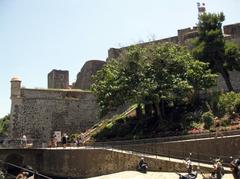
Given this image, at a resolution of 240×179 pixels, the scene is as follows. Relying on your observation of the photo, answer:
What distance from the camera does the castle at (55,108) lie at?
142ft

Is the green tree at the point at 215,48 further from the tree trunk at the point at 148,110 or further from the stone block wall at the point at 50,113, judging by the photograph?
the stone block wall at the point at 50,113

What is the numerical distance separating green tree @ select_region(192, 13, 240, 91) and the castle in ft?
10.9

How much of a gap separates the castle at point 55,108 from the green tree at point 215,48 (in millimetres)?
3332

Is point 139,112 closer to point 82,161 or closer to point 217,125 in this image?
point 82,161

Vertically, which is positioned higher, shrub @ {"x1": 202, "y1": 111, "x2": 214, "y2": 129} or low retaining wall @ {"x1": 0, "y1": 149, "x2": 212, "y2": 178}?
shrub @ {"x1": 202, "y1": 111, "x2": 214, "y2": 129}

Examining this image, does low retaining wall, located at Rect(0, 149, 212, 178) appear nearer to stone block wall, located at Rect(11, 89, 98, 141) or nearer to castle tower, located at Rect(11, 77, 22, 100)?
stone block wall, located at Rect(11, 89, 98, 141)

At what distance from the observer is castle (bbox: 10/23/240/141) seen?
43281mm

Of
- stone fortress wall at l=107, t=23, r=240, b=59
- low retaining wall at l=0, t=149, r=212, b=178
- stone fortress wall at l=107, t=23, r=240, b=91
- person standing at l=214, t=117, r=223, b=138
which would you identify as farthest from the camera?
stone fortress wall at l=107, t=23, r=240, b=59

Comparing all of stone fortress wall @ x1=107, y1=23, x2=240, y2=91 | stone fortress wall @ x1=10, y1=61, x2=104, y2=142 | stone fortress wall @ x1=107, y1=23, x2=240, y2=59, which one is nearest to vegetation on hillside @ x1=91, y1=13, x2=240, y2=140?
stone fortress wall @ x1=107, y1=23, x2=240, y2=91

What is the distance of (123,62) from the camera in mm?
36188

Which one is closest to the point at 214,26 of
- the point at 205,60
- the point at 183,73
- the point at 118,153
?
the point at 205,60

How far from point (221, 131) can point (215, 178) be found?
7.05m

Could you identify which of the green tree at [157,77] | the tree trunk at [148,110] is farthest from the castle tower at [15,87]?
the tree trunk at [148,110]

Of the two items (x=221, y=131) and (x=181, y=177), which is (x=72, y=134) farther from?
(x=181, y=177)
